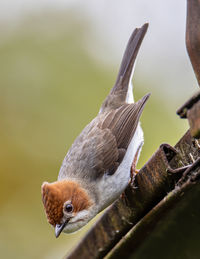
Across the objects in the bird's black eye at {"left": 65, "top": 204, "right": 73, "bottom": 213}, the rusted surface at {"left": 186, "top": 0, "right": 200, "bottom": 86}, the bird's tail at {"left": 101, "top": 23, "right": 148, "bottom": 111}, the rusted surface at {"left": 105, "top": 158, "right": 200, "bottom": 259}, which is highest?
the bird's tail at {"left": 101, "top": 23, "right": 148, "bottom": 111}

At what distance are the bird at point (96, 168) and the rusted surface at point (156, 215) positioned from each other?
123 centimetres

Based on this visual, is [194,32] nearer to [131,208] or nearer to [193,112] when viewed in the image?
[193,112]

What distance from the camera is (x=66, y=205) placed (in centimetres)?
366

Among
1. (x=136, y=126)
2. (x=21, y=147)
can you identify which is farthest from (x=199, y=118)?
(x=21, y=147)

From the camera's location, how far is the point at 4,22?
632 cm

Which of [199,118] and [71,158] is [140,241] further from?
[71,158]

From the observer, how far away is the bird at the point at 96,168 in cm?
364

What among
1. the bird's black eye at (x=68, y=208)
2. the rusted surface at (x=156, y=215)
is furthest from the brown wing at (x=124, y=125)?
the rusted surface at (x=156, y=215)

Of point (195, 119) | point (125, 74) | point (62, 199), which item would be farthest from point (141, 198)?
point (125, 74)

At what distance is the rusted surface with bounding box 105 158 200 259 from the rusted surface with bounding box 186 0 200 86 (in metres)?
0.46

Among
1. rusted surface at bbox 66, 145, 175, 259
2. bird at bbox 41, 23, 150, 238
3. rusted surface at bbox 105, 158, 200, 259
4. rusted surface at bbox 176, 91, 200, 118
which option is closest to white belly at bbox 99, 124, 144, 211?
bird at bbox 41, 23, 150, 238

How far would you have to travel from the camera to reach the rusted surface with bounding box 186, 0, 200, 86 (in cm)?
180

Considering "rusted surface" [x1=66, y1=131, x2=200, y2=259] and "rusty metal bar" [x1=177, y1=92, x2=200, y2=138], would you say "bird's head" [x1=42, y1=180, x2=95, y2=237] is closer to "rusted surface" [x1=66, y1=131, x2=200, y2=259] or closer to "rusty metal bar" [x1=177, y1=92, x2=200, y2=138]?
"rusted surface" [x1=66, y1=131, x2=200, y2=259]

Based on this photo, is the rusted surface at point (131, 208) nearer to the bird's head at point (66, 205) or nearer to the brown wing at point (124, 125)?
the bird's head at point (66, 205)
